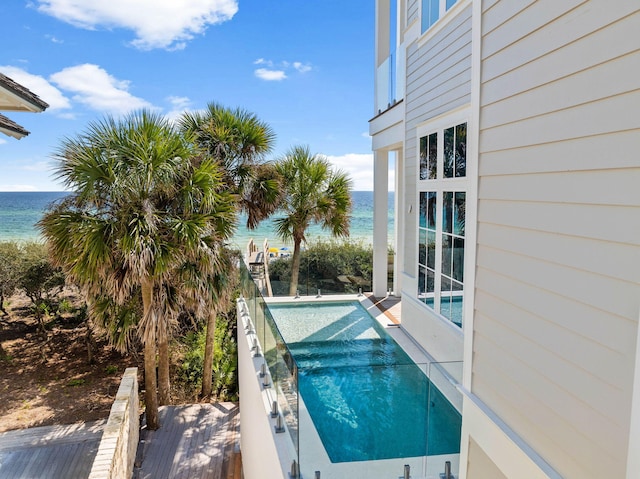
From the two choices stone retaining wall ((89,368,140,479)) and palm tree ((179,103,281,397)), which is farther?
palm tree ((179,103,281,397))

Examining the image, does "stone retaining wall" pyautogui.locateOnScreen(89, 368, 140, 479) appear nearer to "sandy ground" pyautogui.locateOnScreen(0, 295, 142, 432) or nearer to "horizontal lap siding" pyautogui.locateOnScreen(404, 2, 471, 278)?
"sandy ground" pyautogui.locateOnScreen(0, 295, 142, 432)

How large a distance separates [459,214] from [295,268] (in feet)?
23.0

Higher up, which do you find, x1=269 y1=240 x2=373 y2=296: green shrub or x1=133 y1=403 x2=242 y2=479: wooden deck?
x1=269 y1=240 x2=373 y2=296: green shrub

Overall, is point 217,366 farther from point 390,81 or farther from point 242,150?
point 390,81

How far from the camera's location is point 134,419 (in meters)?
7.82

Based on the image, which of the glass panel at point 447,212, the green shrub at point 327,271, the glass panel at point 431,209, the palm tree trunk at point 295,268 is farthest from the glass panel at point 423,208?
the palm tree trunk at point 295,268

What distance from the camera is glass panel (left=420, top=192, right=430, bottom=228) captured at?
21.5 ft

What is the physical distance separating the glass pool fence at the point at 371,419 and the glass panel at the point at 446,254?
7.60 feet

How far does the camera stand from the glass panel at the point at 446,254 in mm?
5754

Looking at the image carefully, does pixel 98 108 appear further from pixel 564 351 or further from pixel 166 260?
pixel 564 351

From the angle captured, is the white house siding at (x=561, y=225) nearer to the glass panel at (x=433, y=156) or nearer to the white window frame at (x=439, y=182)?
the white window frame at (x=439, y=182)

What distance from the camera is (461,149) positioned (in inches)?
215

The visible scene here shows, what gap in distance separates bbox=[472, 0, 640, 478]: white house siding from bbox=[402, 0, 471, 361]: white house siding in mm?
3045

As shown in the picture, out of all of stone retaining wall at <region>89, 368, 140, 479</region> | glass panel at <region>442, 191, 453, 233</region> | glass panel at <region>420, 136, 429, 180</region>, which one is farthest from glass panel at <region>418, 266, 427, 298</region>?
stone retaining wall at <region>89, 368, 140, 479</region>
